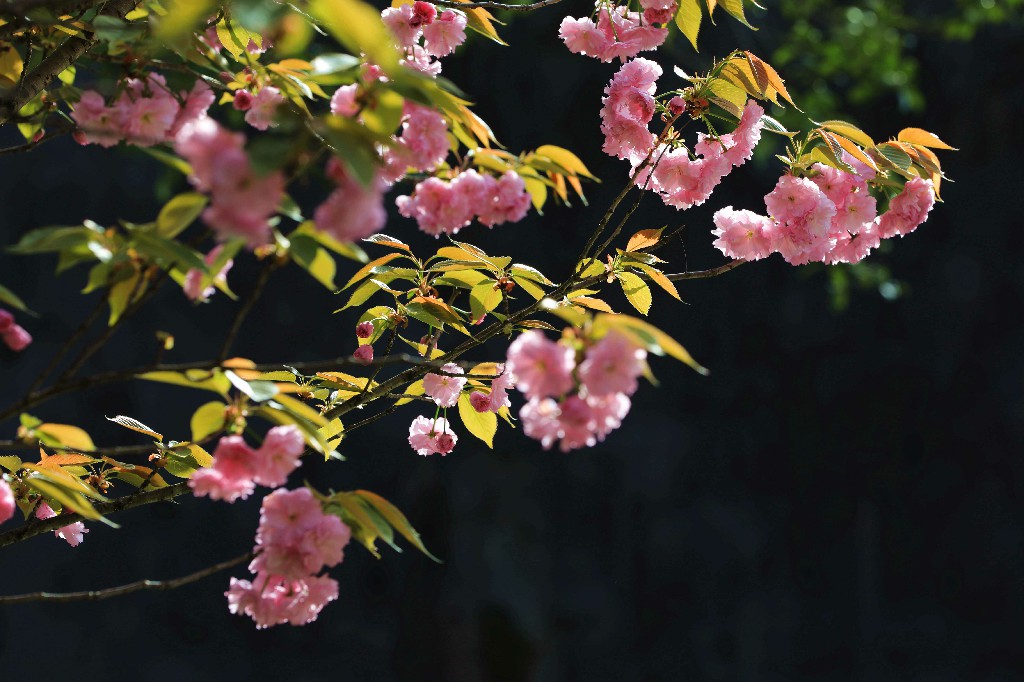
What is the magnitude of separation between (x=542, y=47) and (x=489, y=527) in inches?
63.3

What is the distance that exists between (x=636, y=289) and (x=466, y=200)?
0.31 meters

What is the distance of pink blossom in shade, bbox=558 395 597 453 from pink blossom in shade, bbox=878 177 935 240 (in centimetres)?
68

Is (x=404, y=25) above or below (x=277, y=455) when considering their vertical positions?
above

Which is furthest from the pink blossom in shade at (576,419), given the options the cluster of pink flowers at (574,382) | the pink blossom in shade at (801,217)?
the pink blossom in shade at (801,217)

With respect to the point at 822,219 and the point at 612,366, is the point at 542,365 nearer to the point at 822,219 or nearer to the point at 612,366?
the point at 612,366

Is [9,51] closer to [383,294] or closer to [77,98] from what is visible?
[77,98]

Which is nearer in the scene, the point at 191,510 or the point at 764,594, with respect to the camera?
the point at 191,510

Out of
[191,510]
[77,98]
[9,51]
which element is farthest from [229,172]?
[191,510]

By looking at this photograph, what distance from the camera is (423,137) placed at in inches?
33.9

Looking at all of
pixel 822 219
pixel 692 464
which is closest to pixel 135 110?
pixel 822 219

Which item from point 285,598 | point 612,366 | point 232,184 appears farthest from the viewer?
point 285,598

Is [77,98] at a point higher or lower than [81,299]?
higher

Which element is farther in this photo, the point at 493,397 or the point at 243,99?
the point at 493,397

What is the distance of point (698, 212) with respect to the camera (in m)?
3.77
